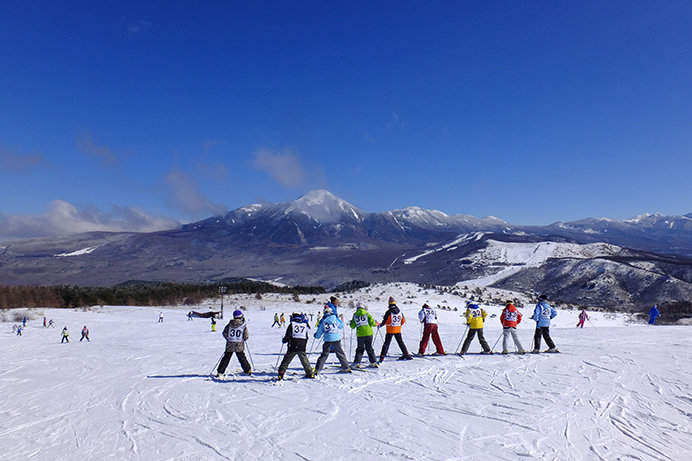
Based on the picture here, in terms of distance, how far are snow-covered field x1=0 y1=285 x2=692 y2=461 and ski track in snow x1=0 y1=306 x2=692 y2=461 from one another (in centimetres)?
3

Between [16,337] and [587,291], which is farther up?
[16,337]

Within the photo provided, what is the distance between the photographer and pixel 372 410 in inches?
299

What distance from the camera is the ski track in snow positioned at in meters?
5.92

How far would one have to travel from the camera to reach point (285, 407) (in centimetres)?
790

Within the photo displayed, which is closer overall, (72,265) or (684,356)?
(684,356)

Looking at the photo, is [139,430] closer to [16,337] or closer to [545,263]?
[16,337]

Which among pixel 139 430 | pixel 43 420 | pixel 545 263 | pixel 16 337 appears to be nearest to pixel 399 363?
pixel 139 430

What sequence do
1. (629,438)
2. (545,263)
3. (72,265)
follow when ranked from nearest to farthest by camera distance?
(629,438)
(545,263)
(72,265)

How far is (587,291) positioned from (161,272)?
5064 inches

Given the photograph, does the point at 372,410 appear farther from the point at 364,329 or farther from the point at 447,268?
the point at 447,268

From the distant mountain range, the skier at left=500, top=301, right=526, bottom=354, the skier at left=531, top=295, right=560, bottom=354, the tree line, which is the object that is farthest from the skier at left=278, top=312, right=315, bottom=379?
the distant mountain range

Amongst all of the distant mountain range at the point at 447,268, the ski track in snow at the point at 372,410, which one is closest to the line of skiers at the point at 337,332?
the ski track in snow at the point at 372,410

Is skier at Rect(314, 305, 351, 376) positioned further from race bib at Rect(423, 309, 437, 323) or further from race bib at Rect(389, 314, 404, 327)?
race bib at Rect(423, 309, 437, 323)

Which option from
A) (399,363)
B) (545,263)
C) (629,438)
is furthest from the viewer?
(545,263)
